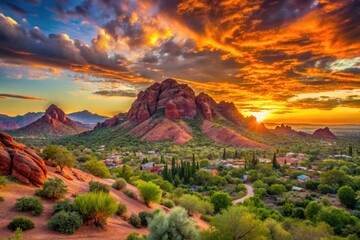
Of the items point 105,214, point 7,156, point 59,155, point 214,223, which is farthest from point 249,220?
point 59,155

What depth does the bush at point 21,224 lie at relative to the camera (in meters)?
16.5

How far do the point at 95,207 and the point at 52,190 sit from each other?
4586 millimetres

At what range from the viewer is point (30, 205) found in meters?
18.6

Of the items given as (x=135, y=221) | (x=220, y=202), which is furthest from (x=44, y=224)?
(x=220, y=202)

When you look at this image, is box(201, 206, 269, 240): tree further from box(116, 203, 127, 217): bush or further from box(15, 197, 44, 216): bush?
box(15, 197, 44, 216): bush

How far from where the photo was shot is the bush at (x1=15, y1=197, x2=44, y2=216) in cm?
1848

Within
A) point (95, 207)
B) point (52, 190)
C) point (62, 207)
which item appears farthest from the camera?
point (52, 190)

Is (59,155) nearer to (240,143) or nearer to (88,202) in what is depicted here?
(88,202)

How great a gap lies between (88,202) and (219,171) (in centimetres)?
6655

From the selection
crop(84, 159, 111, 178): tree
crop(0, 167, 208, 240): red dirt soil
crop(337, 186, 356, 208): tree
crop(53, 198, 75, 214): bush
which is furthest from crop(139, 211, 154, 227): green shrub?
crop(337, 186, 356, 208): tree

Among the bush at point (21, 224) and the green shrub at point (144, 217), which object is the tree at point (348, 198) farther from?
the bush at point (21, 224)

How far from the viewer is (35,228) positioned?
17188 millimetres

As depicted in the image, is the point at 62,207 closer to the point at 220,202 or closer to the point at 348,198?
the point at 220,202

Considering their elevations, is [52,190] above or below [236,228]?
above
